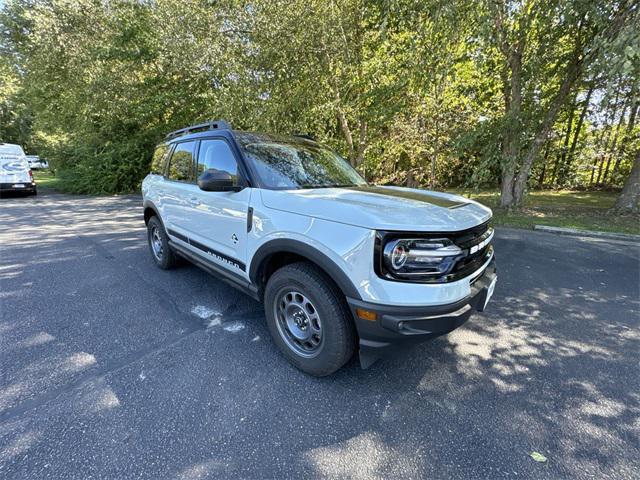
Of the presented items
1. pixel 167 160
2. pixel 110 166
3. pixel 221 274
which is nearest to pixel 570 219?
pixel 221 274

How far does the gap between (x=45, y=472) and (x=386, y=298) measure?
208cm

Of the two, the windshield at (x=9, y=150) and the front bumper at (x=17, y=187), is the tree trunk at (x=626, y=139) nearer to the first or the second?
the front bumper at (x=17, y=187)

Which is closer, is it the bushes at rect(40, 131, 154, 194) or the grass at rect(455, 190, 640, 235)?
the grass at rect(455, 190, 640, 235)

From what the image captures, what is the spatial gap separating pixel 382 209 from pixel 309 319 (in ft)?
3.31

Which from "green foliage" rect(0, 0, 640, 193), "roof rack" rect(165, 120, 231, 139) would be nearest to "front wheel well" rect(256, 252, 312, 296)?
"roof rack" rect(165, 120, 231, 139)

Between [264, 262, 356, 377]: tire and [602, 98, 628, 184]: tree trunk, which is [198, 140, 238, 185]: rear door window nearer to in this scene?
[264, 262, 356, 377]: tire

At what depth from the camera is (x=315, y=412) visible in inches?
78.1

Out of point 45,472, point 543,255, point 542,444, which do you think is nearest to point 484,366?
point 542,444

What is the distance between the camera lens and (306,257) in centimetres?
215

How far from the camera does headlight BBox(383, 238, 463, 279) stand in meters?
1.83

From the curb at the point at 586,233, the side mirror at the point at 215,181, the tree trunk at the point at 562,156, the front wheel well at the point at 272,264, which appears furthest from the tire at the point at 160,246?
the tree trunk at the point at 562,156

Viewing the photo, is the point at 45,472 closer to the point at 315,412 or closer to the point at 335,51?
the point at 315,412

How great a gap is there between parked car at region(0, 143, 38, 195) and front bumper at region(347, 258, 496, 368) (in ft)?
54.6

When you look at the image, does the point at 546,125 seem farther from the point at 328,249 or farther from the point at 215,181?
the point at 215,181
